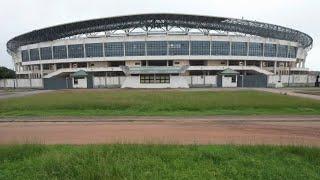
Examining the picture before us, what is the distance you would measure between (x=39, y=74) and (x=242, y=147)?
88817 mm

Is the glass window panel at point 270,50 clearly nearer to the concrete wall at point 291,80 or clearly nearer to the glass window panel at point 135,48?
the concrete wall at point 291,80

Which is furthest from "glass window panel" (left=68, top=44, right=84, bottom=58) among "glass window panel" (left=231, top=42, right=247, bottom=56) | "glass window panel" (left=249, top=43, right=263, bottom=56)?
"glass window panel" (left=249, top=43, right=263, bottom=56)

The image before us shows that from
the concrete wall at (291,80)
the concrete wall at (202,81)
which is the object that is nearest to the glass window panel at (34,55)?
the concrete wall at (202,81)

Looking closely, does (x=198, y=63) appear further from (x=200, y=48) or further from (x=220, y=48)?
(x=220, y=48)

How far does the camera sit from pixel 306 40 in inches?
4021

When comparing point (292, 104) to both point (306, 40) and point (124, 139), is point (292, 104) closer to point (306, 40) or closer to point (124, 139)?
point (124, 139)

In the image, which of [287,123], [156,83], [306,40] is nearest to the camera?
[287,123]

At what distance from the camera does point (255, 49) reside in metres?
84.5

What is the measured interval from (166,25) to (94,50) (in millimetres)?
20269

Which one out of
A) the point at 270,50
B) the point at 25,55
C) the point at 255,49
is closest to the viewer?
the point at 255,49

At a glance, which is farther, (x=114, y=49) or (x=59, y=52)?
(x=59, y=52)

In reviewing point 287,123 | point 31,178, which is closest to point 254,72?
point 287,123

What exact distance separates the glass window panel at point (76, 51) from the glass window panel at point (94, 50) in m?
1.60

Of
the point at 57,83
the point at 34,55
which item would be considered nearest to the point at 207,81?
the point at 57,83
